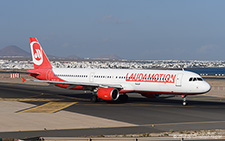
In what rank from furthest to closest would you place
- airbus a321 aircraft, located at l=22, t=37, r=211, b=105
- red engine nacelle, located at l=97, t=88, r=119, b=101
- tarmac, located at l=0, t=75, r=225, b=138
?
red engine nacelle, located at l=97, t=88, r=119, b=101 → airbus a321 aircraft, located at l=22, t=37, r=211, b=105 → tarmac, located at l=0, t=75, r=225, b=138

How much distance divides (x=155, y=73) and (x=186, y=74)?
3.89 meters

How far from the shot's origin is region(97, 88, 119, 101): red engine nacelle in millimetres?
43125

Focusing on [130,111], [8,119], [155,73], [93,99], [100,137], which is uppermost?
[155,73]

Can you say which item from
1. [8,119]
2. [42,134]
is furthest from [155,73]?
[42,134]

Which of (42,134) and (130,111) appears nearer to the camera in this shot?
(42,134)

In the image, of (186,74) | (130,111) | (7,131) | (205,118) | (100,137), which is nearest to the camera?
(100,137)

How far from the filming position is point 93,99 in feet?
151

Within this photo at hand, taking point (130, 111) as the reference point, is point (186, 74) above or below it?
above

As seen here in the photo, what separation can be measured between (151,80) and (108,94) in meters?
5.56

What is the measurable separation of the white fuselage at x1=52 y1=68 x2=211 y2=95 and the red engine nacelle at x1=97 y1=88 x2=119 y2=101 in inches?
67.3

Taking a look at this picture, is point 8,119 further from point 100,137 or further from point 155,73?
point 155,73

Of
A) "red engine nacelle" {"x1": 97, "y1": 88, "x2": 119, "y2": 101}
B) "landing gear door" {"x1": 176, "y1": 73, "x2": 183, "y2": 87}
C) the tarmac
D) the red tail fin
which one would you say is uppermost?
the red tail fin

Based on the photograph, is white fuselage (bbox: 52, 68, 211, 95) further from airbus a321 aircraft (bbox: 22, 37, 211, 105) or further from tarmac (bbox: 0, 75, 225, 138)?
tarmac (bbox: 0, 75, 225, 138)

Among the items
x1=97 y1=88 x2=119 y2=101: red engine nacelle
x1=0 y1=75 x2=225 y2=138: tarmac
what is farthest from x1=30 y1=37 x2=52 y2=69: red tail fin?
x1=0 y1=75 x2=225 y2=138: tarmac
